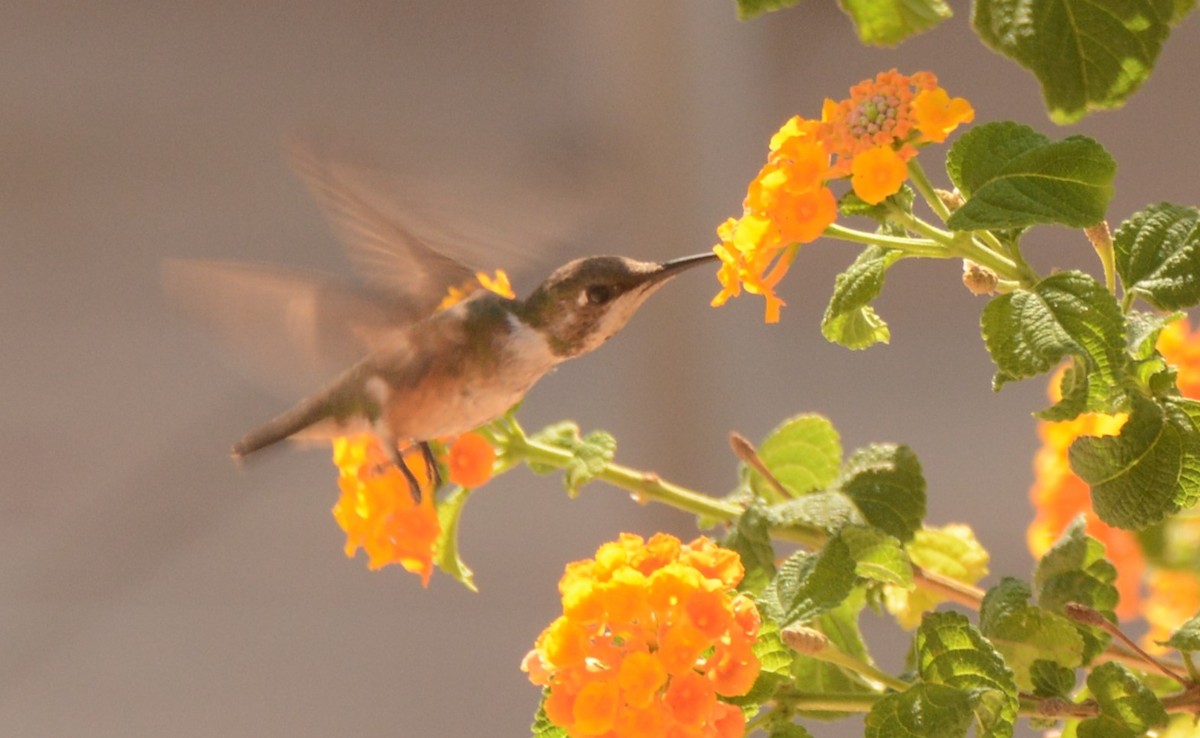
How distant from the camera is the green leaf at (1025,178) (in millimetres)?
459

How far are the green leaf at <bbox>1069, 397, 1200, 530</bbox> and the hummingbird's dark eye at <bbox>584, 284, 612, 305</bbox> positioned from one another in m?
0.26

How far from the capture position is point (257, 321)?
0.75m

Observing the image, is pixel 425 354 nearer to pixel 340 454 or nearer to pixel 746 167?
pixel 340 454

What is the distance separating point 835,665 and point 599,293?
217 mm

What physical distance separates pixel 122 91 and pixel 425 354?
82.6 inches

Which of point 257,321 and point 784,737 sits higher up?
point 257,321

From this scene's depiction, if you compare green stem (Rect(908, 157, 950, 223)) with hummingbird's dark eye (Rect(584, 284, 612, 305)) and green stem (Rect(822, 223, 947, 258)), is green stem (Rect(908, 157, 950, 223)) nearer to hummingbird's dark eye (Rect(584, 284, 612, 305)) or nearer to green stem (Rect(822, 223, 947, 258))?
green stem (Rect(822, 223, 947, 258))

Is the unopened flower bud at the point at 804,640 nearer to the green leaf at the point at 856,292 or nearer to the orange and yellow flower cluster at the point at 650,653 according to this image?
the orange and yellow flower cluster at the point at 650,653

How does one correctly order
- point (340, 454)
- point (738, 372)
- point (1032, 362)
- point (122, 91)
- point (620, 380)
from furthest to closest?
1. point (122, 91)
2. point (620, 380)
3. point (738, 372)
4. point (340, 454)
5. point (1032, 362)

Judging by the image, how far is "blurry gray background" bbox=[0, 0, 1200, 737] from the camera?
2209mm

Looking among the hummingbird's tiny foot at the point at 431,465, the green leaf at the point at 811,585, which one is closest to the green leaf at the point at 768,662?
Answer: the green leaf at the point at 811,585

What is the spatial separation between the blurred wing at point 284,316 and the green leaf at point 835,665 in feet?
0.99

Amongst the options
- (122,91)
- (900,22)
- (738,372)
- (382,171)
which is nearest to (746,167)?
(738,372)

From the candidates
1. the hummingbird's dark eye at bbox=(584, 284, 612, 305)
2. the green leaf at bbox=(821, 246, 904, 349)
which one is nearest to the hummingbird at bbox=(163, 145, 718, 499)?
the hummingbird's dark eye at bbox=(584, 284, 612, 305)
